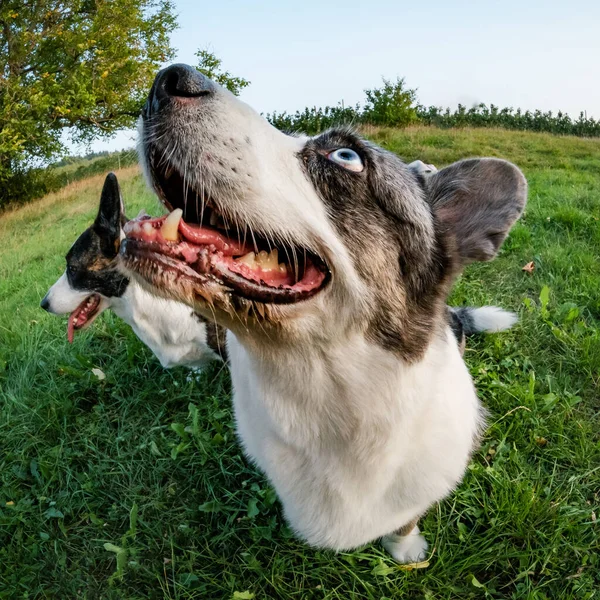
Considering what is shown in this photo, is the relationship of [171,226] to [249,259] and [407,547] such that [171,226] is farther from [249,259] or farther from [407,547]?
[407,547]

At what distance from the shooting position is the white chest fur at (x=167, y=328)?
3.48 metres

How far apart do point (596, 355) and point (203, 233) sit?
3.05 meters

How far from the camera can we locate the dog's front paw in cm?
236

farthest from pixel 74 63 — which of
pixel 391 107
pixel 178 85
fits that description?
pixel 178 85

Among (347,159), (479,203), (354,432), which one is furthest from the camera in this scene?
(479,203)

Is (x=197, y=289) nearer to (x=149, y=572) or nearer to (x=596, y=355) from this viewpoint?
(x=149, y=572)

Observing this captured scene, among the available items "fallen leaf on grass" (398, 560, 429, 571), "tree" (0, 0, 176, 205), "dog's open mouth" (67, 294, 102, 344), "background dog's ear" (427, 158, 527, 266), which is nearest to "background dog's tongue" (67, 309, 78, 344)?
"dog's open mouth" (67, 294, 102, 344)

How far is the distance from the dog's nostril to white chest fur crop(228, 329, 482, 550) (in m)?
0.85

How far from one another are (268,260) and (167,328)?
2.16 m

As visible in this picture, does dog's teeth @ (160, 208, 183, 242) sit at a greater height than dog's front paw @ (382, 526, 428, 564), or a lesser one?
greater

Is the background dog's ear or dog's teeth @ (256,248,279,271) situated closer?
dog's teeth @ (256,248,279,271)

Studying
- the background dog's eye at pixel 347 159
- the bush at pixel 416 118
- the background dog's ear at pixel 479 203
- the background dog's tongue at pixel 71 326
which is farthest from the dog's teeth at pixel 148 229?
the bush at pixel 416 118

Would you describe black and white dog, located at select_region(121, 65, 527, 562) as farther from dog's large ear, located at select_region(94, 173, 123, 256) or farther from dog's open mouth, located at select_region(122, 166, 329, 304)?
dog's large ear, located at select_region(94, 173, 123, 256)

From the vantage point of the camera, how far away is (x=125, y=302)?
3.60 meters
